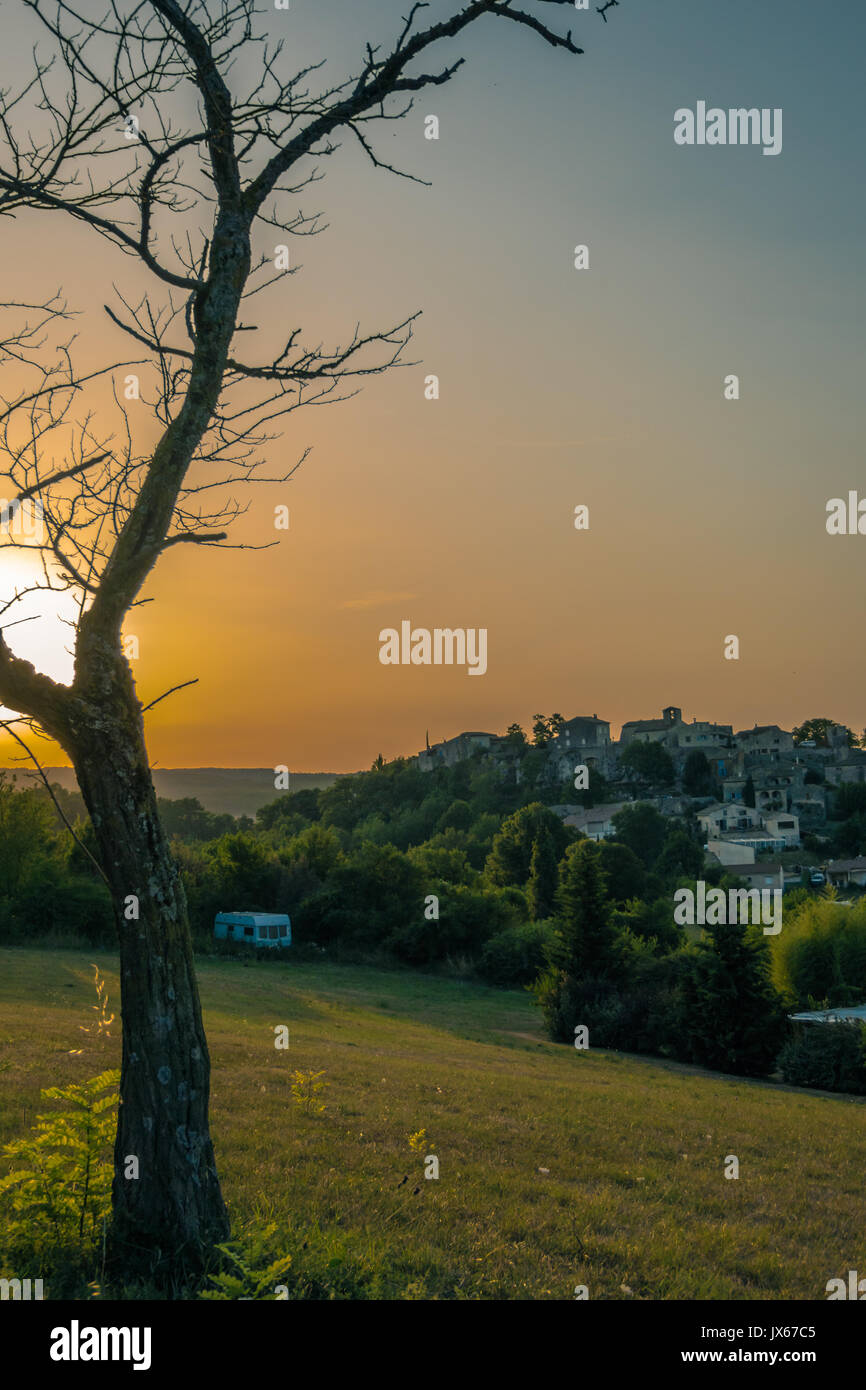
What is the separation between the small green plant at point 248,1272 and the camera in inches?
165

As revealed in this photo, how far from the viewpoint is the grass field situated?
18.7 ft

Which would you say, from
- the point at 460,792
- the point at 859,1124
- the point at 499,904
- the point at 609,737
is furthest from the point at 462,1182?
the point at 609,737

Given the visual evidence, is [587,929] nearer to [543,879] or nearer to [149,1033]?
[543,879]

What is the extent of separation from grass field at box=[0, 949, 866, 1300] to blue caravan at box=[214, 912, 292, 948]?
29.1 meters

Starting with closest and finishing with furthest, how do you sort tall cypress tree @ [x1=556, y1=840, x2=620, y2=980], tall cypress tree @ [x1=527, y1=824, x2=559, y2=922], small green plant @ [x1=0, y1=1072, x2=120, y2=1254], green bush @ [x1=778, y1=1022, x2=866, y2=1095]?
small green plant @ [x1=0, y1=1072, x2=120, y2=1254] < green bush @ [x1=778, y1=1022, x2=866, y2=1095] < tall cypress tree @ [x1=556, y1=840, x2=620, y2=980] < tall cypress tree @ [x1=527, y1=824, x2=559, y2=922]

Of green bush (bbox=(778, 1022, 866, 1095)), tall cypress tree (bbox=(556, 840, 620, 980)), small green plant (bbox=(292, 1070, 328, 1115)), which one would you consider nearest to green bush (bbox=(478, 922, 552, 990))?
tall cypress tree (bbox=(556, 840, 620, 980))

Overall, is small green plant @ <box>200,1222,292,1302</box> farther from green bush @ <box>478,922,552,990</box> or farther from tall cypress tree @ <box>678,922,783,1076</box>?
green bush @ <box>478,922,552,990</box>

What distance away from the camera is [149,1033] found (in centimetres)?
495

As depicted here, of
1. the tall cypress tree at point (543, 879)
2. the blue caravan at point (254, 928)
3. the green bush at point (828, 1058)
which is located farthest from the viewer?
the tall cypress tree at point (543, 879)

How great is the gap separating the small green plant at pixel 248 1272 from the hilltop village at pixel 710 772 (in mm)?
75617

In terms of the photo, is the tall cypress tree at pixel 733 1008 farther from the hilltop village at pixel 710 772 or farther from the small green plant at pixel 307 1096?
the hilltop village at pixel 710 772

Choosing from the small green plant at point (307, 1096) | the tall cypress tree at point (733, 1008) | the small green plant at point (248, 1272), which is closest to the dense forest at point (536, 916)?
the tall cypress tree at point (733, 1008)
